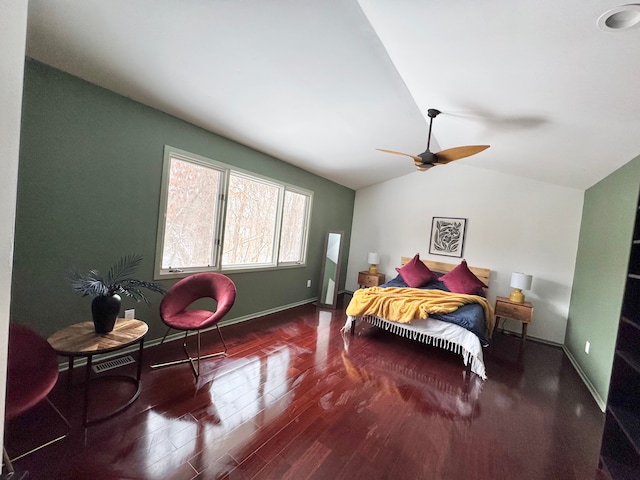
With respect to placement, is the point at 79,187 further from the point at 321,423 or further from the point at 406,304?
the point at 406,304

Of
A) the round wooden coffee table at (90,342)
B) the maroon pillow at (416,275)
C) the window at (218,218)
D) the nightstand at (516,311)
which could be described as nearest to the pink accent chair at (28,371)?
the round wooden coffee table at (90,342)

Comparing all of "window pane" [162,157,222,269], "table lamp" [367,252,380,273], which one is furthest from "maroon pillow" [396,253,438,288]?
"window pane" [162,157,222,269]

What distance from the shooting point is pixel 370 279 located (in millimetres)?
5270

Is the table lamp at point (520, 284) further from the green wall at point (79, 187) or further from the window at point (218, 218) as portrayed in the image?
the green wall at point (79, 187)

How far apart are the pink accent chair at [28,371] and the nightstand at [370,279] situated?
174 inches

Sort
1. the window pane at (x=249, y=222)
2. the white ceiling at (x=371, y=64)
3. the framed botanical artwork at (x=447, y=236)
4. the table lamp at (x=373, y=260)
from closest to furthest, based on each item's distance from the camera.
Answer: the white ceiling at (x=371, y=64), the window pane at (x=249, y=222), the framed botanical artwork at (x=447, y=236), the table lamp at (x=373, y=260)

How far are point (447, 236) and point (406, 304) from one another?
7.53ft

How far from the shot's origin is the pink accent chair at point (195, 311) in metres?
2.43

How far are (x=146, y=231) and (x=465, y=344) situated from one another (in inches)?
136

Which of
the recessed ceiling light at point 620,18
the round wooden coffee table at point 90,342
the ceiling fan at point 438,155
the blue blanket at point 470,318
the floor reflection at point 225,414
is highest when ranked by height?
the recessed ceiling light at point 620,18

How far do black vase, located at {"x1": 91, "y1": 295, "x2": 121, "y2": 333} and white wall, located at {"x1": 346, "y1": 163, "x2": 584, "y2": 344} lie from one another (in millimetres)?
4599

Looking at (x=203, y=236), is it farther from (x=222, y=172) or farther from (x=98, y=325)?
(x=98, y=325)

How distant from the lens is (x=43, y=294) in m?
2.12

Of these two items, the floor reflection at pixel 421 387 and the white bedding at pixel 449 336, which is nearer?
the floor reflection at pixel 421 387
